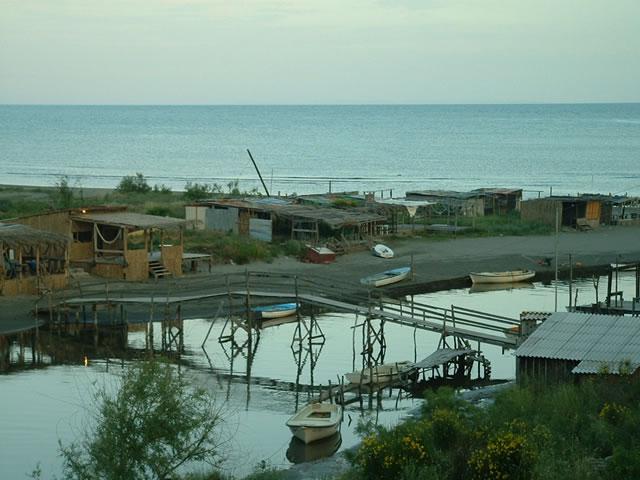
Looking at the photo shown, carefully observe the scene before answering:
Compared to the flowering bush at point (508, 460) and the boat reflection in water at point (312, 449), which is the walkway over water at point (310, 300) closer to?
the boat reflection in water at point (312, 449)

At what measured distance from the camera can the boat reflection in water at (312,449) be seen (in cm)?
2498

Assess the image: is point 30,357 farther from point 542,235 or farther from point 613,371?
point 542,235

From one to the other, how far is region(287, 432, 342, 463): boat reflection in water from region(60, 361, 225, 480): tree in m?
4.32

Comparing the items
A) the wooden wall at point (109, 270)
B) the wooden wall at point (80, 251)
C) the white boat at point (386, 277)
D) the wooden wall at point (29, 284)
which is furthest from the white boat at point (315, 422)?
the wooden wall at point (80, 251)

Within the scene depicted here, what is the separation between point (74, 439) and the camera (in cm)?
2534

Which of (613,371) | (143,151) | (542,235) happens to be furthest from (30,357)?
(143,151)

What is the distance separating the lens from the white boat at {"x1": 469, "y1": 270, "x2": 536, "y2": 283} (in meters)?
44.9

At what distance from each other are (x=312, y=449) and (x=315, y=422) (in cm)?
57

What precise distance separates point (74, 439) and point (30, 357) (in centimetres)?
829

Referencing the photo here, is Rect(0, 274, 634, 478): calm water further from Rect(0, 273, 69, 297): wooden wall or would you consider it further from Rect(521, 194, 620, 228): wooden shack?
Rect(521, 194, 620, 228): wooden shack

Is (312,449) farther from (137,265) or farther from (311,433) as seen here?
(137,265)

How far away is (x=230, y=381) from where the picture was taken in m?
31.3

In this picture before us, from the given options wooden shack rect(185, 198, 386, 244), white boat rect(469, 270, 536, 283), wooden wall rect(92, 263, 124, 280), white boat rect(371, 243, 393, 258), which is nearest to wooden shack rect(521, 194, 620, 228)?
wooden shack rect(185, 198, 386, 244)

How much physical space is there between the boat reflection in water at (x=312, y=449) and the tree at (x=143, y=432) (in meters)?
4.32
